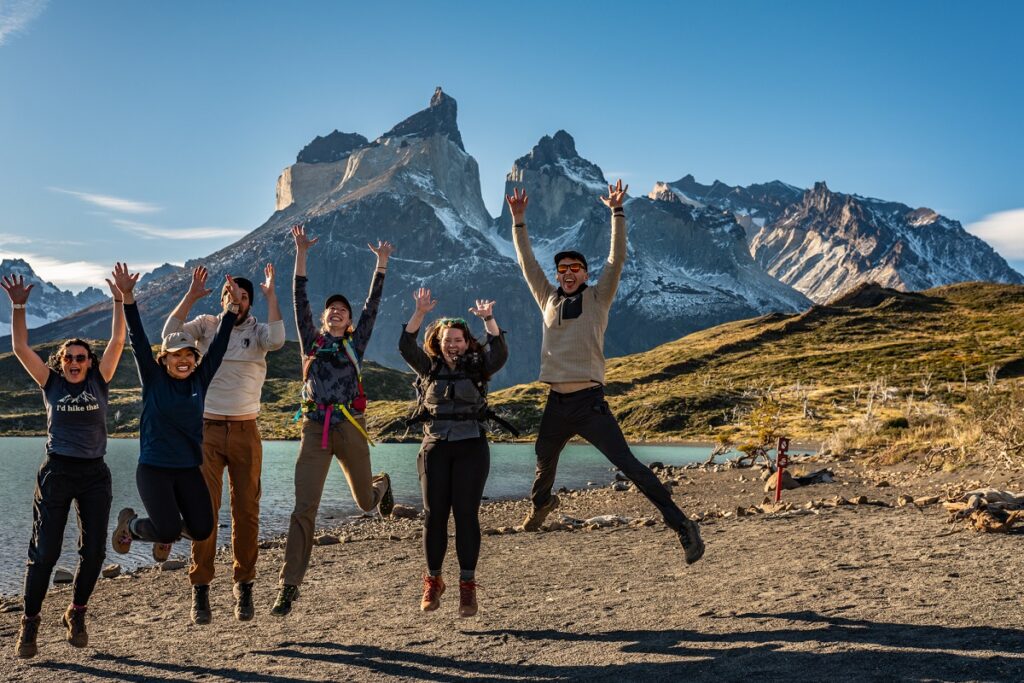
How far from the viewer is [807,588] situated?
32.6ft

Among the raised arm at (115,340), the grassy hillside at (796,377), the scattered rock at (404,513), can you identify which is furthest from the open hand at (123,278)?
the grassy hillside at (796,377)

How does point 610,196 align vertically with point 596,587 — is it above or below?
above

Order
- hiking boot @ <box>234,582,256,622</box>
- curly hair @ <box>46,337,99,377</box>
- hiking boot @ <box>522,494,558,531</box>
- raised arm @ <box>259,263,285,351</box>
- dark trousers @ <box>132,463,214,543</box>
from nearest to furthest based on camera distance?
1. dark trousers @ <box>132,463,214,543</box>
2. curly hair @ <box>46,337,99,377</box>
3. hiking boot @ <box>234,582,256,622</box>
4. raised arm @ <box>259,263,285,351</box>
5. hiking boot @ <box>522,494,558,531</box>

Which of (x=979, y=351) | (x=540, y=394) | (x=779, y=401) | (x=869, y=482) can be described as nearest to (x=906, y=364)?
(x=979, y=351)

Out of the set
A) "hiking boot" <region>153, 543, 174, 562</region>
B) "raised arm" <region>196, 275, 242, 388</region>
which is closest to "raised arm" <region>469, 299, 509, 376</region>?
"raised arm" <region>196, 275, 242, 388</region>

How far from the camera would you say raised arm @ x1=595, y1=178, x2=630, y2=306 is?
389 inches

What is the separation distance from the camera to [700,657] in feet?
25.2

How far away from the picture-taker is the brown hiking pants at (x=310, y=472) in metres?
9.14

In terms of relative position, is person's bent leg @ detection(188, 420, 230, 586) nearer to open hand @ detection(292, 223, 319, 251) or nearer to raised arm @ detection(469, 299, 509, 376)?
open hand @ detection(292, 223, 319, 251)

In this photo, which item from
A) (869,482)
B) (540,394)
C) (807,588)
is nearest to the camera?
(807,588)

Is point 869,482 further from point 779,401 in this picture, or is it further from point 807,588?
point 779,401

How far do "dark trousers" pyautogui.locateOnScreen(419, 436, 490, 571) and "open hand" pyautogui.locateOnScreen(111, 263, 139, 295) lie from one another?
13.2 ft

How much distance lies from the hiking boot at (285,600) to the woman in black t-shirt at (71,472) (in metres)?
2.07

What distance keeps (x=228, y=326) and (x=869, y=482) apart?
24.3 m
